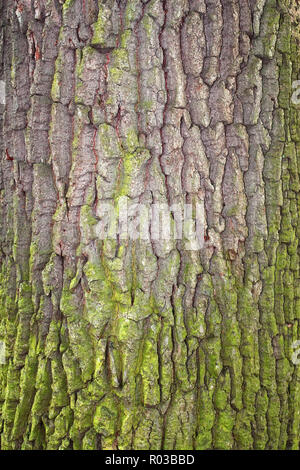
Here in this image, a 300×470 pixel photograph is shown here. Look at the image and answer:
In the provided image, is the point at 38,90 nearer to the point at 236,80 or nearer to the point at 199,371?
the point at 236,80

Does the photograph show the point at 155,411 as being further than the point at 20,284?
No

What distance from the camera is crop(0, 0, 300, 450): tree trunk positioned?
1417 mm

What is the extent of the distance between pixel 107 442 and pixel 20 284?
707mm

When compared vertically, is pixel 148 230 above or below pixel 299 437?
above

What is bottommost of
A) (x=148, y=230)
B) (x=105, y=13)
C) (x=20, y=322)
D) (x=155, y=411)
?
(x=155, y=411)

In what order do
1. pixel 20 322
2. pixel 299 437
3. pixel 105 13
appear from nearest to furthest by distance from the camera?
1. pixel 105 13
2. pixel 20 322
3. pixel 299 437

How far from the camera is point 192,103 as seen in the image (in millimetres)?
1457

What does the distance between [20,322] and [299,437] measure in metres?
1.33

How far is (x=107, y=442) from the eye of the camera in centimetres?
143

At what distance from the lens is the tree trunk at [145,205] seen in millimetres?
1417

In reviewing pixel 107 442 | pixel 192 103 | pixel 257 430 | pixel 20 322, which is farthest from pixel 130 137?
pixel 257 430

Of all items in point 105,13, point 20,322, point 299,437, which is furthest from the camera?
point 299,437

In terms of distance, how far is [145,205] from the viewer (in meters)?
1.43

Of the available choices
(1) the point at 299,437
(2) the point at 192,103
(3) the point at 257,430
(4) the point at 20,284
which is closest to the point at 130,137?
(2) the point at 192,103
